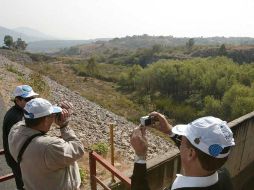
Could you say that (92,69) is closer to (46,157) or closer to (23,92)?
(23,92)

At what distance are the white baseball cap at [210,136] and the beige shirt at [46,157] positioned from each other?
149 centimetres

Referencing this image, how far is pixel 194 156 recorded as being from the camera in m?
2.31

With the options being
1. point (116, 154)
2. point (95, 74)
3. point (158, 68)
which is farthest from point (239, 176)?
point (95, 74)

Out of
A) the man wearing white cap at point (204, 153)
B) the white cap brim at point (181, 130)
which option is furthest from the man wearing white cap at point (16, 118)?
the man wearing white cap at point (204, 153)

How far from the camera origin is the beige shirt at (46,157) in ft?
10.6

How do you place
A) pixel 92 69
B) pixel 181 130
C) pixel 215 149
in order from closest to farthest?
pixel 215 149, pixel 181 130, pixel 92 69

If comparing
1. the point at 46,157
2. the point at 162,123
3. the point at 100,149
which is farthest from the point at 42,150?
the point at 100,149

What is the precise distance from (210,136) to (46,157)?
1762 mm

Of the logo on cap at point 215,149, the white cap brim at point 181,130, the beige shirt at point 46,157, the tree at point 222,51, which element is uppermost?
the white cap brim at point 181,130

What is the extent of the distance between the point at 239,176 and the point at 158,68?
57.0 m

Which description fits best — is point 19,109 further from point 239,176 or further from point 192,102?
point 192,102

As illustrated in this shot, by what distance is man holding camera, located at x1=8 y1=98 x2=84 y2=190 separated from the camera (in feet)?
10.6

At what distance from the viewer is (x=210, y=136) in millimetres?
2266

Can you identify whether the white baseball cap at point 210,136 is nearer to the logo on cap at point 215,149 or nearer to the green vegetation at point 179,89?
the logo on cap at point 215,149
